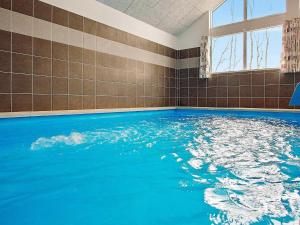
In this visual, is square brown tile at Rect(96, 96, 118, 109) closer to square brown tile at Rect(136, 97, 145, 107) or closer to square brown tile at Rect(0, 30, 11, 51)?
square brown tile at Rect(136, 97, 145, 107)

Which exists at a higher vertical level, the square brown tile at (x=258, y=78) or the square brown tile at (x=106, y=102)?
the square brown tile at (x=258, y=78)

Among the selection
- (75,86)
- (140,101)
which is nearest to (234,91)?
(140,101)

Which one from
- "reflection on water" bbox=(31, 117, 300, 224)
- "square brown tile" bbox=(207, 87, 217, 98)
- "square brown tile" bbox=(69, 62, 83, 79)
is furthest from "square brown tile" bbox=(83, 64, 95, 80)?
"square brown tile" bbox=(207, 87, 217, 98)

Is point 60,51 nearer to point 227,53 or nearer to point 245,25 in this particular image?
point 227,53

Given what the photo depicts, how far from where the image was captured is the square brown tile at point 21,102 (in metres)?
3.97

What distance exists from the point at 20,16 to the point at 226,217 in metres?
4.69

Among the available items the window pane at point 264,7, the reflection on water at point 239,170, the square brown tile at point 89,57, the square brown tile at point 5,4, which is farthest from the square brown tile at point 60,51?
the window pane at point 264,7

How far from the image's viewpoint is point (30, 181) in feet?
4.08

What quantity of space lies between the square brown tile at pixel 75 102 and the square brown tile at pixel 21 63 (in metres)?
1.00

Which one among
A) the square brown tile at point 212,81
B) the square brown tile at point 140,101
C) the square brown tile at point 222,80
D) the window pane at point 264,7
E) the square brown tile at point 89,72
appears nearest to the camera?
the square brown tile at point 89,72

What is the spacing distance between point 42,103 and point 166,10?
4448mm

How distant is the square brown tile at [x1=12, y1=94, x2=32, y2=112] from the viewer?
3975 millimetres

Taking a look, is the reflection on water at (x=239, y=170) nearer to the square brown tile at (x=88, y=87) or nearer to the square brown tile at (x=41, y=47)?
the square brown tile at (x=41, y=47)

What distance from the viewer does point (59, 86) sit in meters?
4.65
